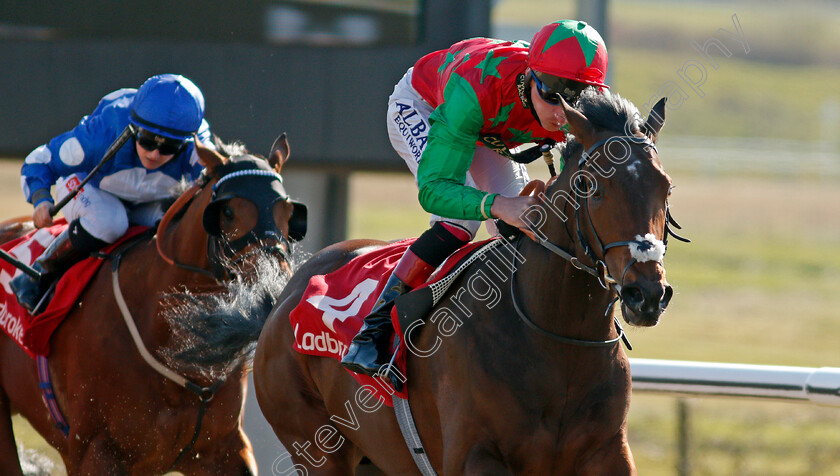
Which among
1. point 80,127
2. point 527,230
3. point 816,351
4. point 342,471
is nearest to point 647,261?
point 527,230

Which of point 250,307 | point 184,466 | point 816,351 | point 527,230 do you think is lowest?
point 816,351

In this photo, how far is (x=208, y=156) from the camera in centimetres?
434

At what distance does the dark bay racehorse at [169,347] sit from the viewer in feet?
13.8

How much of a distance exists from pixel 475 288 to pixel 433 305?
0.53 ft

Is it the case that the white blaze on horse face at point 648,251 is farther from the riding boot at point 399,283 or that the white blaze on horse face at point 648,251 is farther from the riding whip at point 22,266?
the riding whip at point 22,266

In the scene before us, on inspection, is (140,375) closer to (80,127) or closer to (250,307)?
(250,307)

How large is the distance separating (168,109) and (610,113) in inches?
87.7

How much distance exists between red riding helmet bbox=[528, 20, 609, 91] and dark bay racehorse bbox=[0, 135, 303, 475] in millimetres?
1481

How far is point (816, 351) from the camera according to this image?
13.5 meters

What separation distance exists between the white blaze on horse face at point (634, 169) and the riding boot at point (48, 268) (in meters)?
2.90

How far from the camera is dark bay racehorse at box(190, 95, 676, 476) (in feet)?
8.67

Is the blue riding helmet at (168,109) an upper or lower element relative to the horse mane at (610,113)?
lower

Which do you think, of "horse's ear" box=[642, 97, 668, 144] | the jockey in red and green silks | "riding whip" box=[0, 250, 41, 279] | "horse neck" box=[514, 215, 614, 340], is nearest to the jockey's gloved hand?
"riding whip" box=[0, 250, 41, 279]

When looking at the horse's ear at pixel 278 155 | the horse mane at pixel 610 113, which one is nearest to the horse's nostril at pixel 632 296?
the horse mane at pixel 610 113
